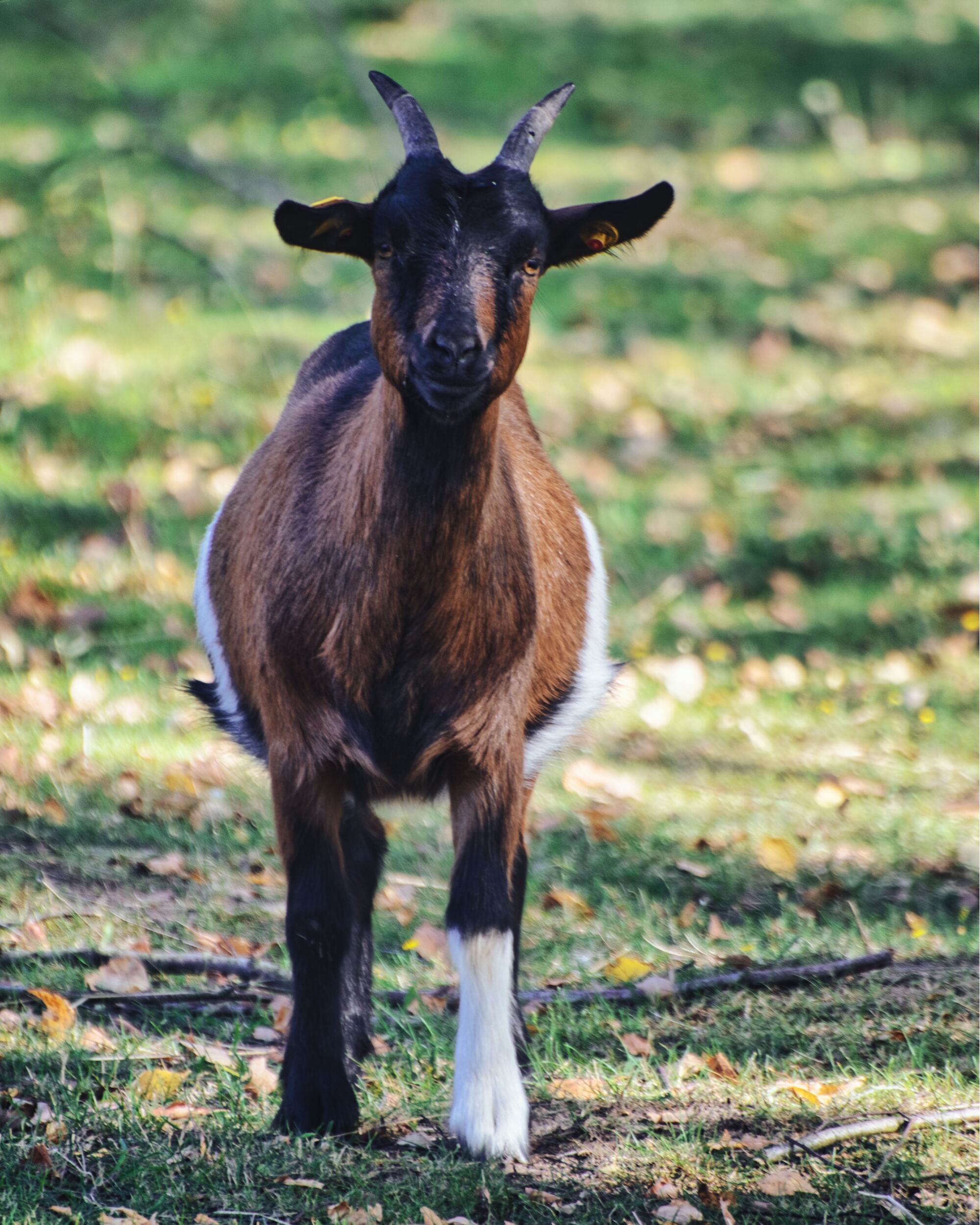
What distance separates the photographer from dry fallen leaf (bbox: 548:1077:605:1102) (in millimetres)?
3941

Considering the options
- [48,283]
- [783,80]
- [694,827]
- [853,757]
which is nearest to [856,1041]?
[694,827]

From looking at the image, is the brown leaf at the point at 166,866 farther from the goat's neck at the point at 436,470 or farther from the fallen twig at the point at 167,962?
the goat's neck at the point at 436,470

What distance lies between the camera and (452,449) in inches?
140

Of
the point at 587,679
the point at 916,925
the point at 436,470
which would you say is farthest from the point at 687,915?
the point at 436,470

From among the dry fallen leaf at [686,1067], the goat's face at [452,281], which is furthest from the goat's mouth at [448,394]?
the dry fallen leaf at [686,1067]

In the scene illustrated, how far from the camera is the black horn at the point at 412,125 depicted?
370cm

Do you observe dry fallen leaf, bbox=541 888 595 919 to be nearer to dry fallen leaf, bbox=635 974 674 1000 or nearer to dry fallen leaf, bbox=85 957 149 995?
dry fallen leaf, bbox=635 974 674 1000

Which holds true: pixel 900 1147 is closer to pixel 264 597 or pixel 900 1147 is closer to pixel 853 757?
pixel 264 597

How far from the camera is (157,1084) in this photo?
12.5 ft

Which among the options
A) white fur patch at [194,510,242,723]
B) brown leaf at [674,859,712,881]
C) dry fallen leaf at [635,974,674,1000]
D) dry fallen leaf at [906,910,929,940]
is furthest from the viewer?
brown leaf at [674,859,712,881]

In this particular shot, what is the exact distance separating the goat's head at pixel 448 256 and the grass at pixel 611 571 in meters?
1.77

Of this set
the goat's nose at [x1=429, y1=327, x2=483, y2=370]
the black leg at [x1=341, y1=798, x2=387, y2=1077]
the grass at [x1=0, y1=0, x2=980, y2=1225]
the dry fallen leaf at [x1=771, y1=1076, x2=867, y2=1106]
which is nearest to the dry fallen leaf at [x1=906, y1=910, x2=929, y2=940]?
the grass at [x1=0, y1=0, x2=980, y2=1225]

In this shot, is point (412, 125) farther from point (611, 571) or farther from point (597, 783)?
point (611, 571)

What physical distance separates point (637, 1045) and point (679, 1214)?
0.85 metres
